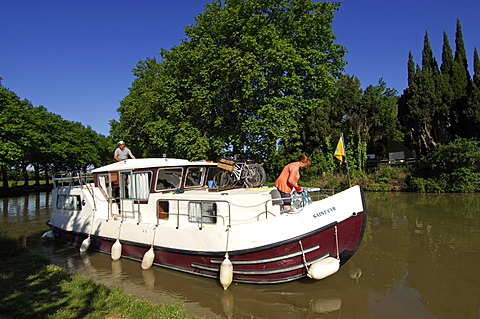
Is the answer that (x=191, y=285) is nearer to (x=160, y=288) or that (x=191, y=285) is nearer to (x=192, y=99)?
(x=160, y=288)

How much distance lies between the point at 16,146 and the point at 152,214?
98.5 feet

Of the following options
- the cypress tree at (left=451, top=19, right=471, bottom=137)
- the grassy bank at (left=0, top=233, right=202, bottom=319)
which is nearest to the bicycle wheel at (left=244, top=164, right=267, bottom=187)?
the grassy bank at (left=0, top=233, right=202, bottom=319)

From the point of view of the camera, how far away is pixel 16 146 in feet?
101

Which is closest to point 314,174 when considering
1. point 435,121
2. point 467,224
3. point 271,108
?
point 435,121

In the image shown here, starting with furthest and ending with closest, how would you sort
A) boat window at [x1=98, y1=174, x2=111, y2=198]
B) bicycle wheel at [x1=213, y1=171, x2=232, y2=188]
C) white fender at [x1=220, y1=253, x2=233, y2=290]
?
boat window at [x1=98, y1=174, x2=111, y2=198] → bicycle wheel at [x1=213, y1=171, x2=232, y2=188] → white fender at [x1=220, y1=253, x2=233, y2=290]

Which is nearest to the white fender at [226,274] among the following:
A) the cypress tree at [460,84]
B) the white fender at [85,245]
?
the white fender at [85,245]

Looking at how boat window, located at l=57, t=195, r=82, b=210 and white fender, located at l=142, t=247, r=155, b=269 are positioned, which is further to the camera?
boat window, located at l=57, t=195, r=82, b=210

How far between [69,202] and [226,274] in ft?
28.4

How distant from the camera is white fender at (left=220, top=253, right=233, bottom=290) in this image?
6812 mm

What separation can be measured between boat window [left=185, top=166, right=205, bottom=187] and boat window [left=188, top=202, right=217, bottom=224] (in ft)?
6.17

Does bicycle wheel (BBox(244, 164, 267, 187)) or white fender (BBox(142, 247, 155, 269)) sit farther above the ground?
bicycle wheel (BBox(244, 164, 267, 187))

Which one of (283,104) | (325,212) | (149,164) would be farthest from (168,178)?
(283,104)

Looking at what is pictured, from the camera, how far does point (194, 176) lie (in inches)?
402

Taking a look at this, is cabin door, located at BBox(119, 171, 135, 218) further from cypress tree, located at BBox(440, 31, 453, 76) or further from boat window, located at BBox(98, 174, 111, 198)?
cypress tree, located at BBox(440, 31, 453, 76)
